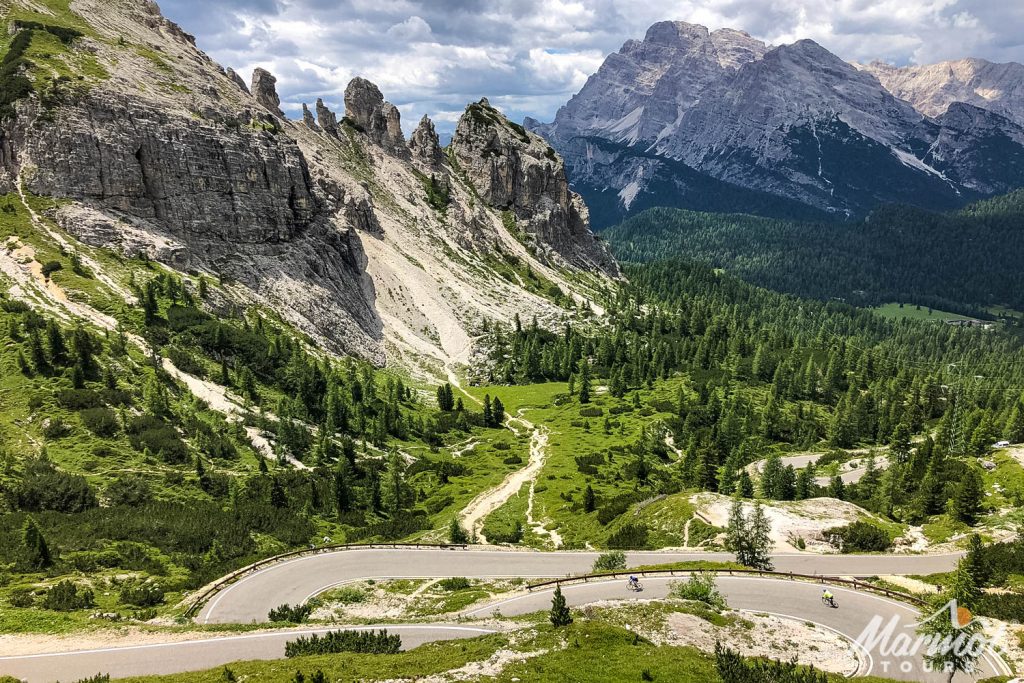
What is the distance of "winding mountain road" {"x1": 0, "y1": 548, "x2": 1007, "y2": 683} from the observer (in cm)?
3462

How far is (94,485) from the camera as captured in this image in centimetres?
6681

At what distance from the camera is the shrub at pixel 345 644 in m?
36.4

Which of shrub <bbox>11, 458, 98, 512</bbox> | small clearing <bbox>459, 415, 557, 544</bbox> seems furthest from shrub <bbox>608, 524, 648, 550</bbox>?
shrub <bbox>11, 458, 98, 512</bbox>

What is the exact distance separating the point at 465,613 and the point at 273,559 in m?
23.0

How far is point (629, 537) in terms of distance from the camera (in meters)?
66.4

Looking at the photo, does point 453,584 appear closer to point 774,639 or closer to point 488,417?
point 774,639

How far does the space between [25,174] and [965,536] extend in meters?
181

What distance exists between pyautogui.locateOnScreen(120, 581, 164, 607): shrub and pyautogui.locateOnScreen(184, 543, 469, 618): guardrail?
9.34ft

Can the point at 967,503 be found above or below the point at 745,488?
→ above

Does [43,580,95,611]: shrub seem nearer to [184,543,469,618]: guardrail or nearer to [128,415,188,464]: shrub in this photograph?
[184,543,469,618]: guardrail

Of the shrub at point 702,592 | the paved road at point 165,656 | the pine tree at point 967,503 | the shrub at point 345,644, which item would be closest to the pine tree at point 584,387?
the pine tree at point 967,503

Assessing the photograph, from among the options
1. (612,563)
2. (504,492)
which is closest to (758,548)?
(612,563)

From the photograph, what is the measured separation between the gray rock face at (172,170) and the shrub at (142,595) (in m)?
120

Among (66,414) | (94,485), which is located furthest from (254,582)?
(66,414)
